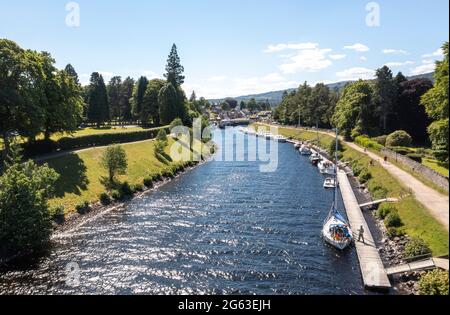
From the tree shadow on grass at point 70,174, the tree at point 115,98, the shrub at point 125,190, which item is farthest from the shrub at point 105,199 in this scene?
the tree at point 115,98

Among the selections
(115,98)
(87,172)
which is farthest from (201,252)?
(115,98)

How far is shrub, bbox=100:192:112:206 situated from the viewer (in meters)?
58.9

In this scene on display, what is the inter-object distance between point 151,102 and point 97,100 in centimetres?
1828

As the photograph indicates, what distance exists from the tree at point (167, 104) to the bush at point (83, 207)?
71385 mm

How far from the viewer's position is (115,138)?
295 ft

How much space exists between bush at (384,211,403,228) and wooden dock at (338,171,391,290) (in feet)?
8.31

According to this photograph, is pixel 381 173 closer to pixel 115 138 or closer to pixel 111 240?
pixel 111 240

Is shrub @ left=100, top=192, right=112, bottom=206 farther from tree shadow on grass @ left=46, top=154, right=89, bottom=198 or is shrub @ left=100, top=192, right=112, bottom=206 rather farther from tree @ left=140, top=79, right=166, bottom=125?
tree @ left=140, top=79, right=166, bottom=125

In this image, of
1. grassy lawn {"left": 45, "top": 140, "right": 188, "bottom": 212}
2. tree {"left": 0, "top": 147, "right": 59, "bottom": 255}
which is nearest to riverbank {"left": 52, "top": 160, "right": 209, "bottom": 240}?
grassy lawn {"left": 45, "top": 140, "right": 188, "bottom": 212}

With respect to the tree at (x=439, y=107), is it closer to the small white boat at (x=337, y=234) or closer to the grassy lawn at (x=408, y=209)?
the grassy lawn at (x=408, y=209)

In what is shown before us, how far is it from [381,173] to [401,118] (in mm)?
43991

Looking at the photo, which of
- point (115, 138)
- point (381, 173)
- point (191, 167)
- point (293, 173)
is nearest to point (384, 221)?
point (381, 173)

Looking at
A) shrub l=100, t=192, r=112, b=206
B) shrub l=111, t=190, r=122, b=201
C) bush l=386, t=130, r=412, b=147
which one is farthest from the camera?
bush l=386, t=130, r=412, b=147

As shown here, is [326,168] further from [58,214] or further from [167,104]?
[167,104]
